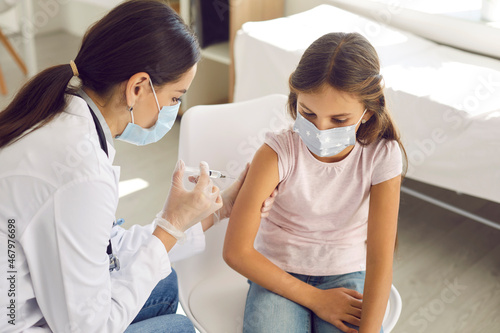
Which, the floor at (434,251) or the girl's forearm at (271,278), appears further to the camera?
the floor at (434,251)

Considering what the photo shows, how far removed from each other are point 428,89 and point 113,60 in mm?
1338

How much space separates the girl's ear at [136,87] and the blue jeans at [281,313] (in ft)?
1.72

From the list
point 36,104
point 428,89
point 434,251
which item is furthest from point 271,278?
point 434,251

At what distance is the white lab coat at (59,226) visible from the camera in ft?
3.09

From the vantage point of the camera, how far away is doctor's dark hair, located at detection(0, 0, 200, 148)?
103 cm

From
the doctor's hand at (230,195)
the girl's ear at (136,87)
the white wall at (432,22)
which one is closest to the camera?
the girl's ear at (136,87)

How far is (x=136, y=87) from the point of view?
1.08 metres

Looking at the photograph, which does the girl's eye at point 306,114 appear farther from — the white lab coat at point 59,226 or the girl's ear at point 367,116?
the white lab coat at point 59,226

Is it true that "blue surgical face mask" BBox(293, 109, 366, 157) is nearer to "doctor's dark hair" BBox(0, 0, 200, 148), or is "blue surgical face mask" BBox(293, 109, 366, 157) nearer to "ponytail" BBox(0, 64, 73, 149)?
"doctor's dark hair" BBox(0, 0, 200, 148)

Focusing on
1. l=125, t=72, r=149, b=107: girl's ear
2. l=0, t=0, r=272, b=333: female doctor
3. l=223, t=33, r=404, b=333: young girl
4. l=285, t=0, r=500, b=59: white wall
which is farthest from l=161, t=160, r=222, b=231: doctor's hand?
l=285, t=0, r=500, b=59: white wall

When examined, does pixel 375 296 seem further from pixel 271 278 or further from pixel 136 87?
pixel 136 87

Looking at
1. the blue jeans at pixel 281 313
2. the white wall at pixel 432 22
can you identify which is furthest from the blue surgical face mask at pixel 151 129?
the white wall at pixel 432 22

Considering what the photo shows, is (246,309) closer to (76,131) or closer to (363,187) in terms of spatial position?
(363,187)

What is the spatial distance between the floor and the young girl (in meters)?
0.72
